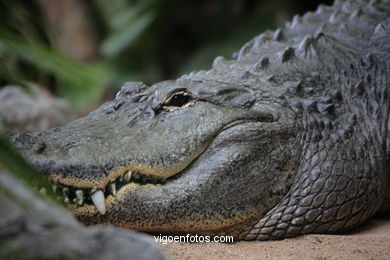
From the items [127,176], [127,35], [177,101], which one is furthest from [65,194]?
[127,35]

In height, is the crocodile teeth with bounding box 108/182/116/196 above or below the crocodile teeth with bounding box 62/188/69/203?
above

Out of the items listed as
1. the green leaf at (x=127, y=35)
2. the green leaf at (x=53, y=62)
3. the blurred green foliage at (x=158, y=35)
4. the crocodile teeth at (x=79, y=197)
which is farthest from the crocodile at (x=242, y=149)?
the green leaf at (x=127, y=35)

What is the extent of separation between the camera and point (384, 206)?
146 inches

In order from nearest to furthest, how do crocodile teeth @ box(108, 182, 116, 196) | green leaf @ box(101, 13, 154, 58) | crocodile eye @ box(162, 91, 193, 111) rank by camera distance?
crocodile teeth @ box(108, 182, 116, 196)
crocodile eye @ box(162, 91, 193, 111)
green leaf @ box(101, 13, 154, 58)

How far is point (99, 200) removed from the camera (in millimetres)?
2648

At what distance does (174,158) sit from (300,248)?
0.86 m

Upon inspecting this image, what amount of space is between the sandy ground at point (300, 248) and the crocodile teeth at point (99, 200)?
38cm

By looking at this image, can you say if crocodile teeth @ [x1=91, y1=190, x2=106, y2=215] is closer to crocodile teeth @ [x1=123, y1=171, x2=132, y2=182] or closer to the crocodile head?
the crocodile head

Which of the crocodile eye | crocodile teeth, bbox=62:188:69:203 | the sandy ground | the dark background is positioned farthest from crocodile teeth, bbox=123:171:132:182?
the dark background

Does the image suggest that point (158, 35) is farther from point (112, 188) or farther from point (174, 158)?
point (112, 188)

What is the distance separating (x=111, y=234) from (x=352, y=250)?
5.80 ft

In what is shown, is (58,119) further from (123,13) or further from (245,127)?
(245,127)

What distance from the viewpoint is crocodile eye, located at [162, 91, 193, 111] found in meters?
3.05

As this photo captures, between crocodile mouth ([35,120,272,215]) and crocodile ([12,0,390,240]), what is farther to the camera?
crocodile ([12,0,390,240])
